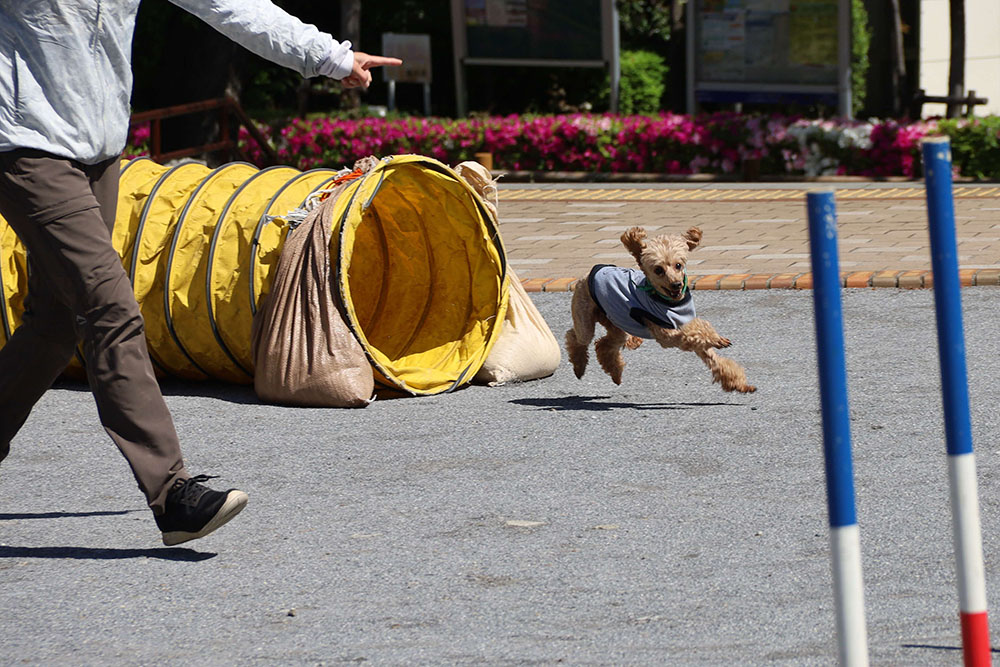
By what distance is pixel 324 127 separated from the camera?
17.9 metres

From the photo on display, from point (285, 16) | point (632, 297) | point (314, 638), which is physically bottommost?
point (314, 638)

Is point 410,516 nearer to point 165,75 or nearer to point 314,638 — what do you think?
point 314,638

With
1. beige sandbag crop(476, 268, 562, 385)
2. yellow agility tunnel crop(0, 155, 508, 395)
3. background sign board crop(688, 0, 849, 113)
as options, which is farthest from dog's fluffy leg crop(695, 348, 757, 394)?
background sign board crop(688, 0, 849, 113)

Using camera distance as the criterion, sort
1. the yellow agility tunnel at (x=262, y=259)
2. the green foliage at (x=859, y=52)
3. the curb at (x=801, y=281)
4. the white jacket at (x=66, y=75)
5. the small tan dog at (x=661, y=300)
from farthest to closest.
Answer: the green foliage at (x=859, y=52)
the curb at (x=801, y=281)
the yellow agility tunnel at (x=262, y=259)
the small tan dog at (x=661, y=300)
the white jacket at (x=66, y=75)

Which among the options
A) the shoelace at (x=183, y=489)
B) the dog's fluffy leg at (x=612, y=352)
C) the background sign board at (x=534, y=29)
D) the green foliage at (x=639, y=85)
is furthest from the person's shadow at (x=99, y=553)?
the green foliage at (x=639, y=85)

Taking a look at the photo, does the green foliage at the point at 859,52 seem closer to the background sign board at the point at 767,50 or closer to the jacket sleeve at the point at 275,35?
the background sign board at the point at 767,50

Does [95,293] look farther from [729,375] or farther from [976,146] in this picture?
[976,146]

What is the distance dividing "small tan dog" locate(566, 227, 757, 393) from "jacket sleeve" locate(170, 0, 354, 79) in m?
2.06

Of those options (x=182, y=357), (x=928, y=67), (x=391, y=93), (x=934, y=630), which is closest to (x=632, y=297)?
(x=182, y=357)

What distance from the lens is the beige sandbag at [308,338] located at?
6.50 meters

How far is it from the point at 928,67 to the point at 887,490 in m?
19.6

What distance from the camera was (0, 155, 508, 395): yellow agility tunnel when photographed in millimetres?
6871

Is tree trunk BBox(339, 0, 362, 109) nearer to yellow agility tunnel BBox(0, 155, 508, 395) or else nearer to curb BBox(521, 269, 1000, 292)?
curb BBox(521, 269, 1000, 292)

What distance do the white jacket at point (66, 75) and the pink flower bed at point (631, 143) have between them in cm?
1228
